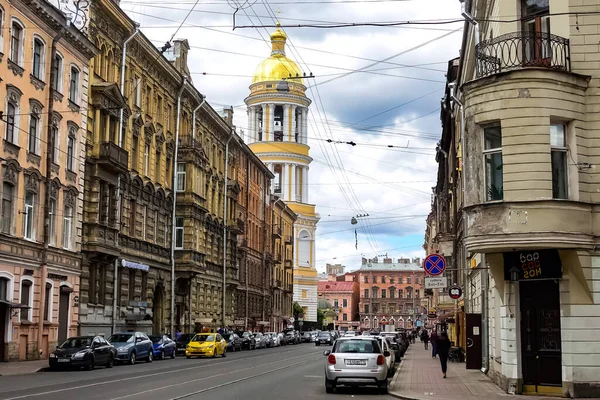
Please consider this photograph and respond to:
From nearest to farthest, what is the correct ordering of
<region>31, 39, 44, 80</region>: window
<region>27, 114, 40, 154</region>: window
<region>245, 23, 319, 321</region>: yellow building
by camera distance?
<region>27, 114, 40, 154</region>: window
<region>31, 39, 44, 80</region>: window
<region>245, 23, 319, 321</region>: yellow building

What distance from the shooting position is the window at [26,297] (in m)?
33.8

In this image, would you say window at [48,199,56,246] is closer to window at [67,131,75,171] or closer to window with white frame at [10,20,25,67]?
window at [67,131,75,171]

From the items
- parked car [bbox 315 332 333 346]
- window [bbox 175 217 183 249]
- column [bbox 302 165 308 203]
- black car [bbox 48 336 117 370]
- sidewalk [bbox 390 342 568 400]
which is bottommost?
parked car [bbox 315 332 333 346]

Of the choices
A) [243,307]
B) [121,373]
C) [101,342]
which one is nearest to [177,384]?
[121,373]

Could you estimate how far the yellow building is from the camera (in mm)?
107062

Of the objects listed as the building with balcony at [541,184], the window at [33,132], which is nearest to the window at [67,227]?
the window at [33,132]

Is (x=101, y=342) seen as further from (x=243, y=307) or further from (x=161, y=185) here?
(x=243, y=307)

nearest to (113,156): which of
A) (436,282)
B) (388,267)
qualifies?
(436,282)

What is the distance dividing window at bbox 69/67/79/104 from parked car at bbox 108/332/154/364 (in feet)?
36.4

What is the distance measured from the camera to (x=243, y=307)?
77.5 meters

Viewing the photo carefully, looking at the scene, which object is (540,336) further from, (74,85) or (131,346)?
(74,85)

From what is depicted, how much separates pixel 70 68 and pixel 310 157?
73.9 meters

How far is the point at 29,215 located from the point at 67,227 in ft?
12.2

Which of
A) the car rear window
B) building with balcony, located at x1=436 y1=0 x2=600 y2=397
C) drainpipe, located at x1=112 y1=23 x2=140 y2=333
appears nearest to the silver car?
the car rear window
